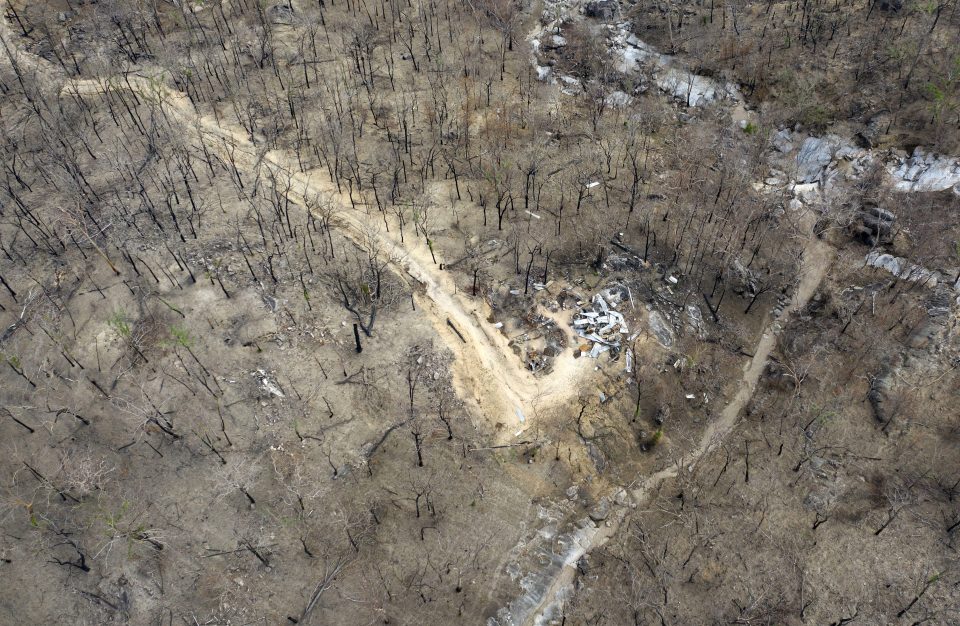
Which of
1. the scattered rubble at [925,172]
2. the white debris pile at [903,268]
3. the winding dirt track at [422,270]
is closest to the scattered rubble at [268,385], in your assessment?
the winding dirt track at [422,270]

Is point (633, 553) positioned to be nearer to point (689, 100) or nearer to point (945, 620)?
point (945, 620)

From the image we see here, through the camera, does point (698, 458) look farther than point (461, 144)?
No

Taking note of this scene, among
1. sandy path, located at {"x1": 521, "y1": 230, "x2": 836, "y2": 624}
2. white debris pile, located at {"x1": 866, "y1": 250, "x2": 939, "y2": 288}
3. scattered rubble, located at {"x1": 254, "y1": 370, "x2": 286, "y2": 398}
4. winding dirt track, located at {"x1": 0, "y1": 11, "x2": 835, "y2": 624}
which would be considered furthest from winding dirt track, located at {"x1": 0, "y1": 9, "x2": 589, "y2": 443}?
white debris pile, located at {"x1": 866, "y1": 250, "x2": 939, "y2": 288}

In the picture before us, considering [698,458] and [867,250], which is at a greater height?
[867,250]

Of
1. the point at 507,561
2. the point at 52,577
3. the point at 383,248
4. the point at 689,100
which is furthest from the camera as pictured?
the point at 689,100

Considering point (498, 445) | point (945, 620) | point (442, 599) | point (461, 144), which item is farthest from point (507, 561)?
point (461, 144)

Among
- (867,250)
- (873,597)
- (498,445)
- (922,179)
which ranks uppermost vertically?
(922,179)

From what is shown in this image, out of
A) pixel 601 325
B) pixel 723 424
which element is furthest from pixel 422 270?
pixel 723 424
